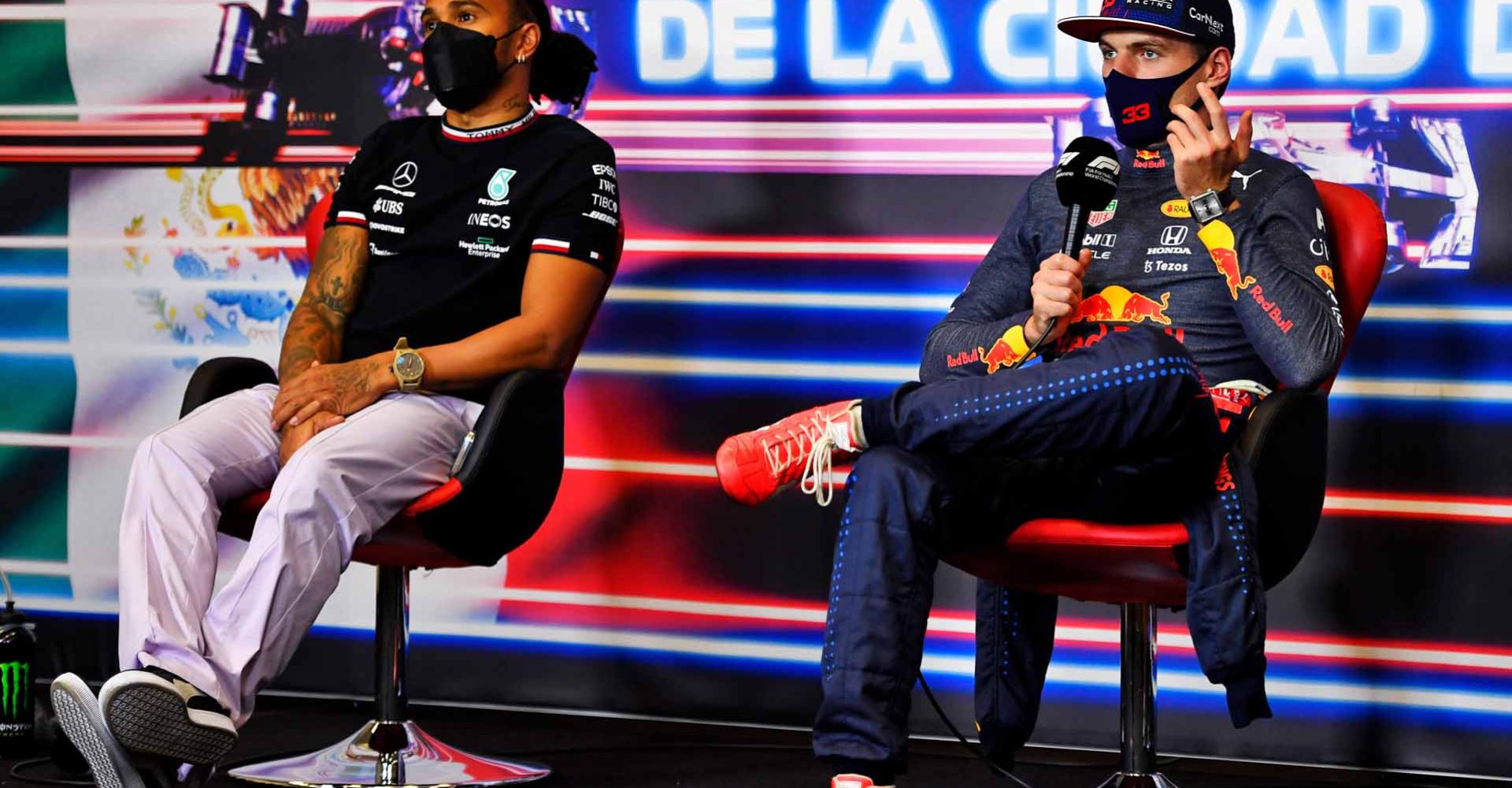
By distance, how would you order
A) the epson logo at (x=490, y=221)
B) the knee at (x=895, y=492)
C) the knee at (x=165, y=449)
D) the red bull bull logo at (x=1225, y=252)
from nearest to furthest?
the knee at (x=895, y=492) < the red bull bull logo at (x=1225, y=252) < the knee at (x=165, y=449) < the epson logo at (x=490, y=221)

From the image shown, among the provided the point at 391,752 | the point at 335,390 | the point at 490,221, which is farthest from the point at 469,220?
the point at 391,752

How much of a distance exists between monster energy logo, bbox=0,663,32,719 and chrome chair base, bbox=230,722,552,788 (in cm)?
56

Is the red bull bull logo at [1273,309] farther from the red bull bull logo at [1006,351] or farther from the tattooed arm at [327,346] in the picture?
the tattooed arm at [327,346]

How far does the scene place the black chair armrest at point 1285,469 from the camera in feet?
7.65

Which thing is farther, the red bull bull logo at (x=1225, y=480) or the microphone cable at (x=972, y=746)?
the microphone cable at (x=972, y=746)

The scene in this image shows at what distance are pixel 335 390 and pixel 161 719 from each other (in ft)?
2.36

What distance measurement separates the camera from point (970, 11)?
349 centimetres

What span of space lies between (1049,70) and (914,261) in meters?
0.49

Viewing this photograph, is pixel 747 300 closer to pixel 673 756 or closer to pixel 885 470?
pixel 673 756

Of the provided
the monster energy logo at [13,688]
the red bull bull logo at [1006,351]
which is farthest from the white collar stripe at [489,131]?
the monster energy logo at [13,688]

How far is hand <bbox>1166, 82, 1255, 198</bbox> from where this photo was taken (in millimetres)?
2582

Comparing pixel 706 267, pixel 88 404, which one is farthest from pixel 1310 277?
pixel 88 404

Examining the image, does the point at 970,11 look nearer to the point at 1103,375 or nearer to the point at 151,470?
the point at 1103,375

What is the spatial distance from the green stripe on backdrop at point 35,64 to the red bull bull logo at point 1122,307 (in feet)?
8.70
